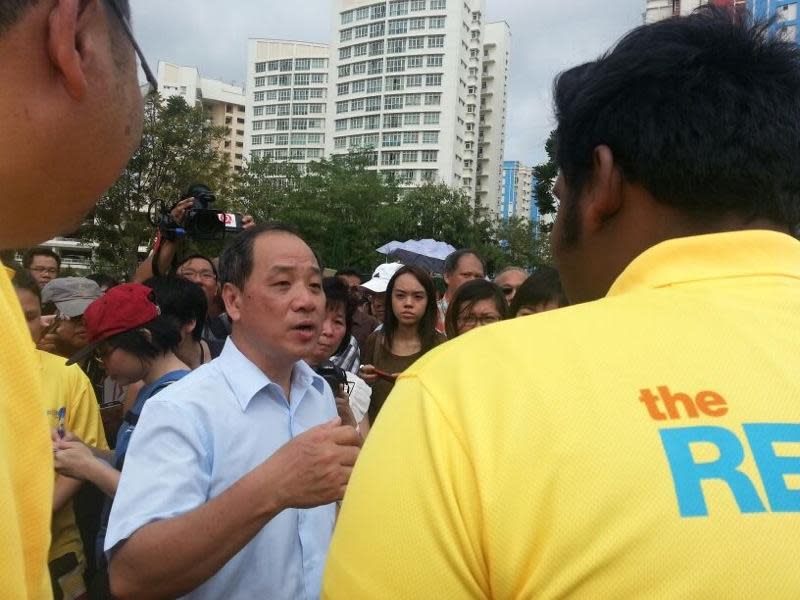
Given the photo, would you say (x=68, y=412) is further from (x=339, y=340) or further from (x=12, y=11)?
(x=12, y=11)

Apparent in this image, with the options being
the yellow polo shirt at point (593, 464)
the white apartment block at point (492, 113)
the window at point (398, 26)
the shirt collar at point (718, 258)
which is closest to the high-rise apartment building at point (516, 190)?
the white apartment block at point (492, 113)

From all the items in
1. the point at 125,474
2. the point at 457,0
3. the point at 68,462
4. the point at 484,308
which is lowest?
the point at 68,462

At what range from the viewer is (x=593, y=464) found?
95 cm

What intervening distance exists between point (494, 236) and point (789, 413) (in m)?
51.5

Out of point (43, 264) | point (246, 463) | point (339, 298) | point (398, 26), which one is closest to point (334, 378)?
point (246, 463)

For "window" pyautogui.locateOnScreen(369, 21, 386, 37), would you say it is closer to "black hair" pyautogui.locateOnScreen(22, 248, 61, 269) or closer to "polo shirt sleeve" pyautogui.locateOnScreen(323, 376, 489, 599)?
"black hair" pyautogui.locateOnScreen(22, 248, 61, 269)

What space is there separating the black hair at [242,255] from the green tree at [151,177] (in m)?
17.4

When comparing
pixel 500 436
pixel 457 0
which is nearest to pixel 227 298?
pixel 500 436

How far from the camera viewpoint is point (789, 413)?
975 millimetres

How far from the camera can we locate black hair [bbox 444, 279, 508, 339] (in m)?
4.93

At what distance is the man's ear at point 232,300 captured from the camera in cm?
280

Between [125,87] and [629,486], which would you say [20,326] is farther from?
[629,486]

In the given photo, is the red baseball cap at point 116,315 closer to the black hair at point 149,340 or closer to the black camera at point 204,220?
the black hair at point 149,340

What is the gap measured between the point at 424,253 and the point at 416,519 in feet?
38.5
